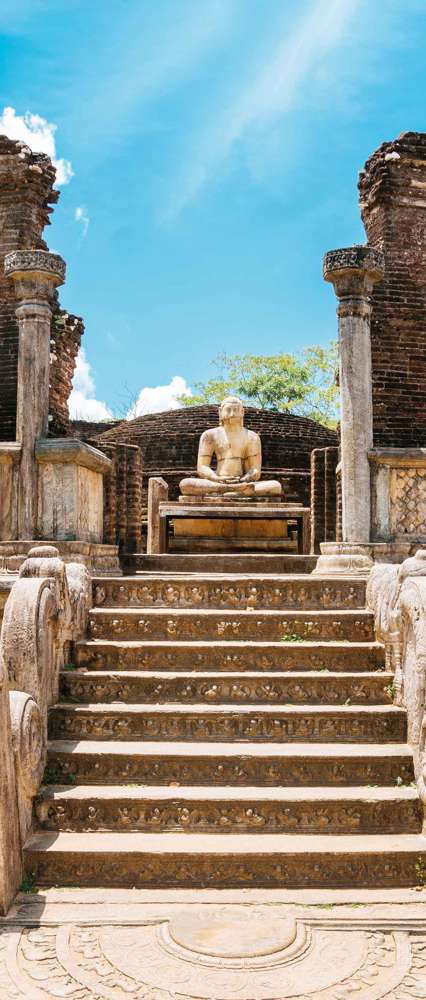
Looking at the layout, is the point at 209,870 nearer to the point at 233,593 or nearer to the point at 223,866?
the point at 223,866

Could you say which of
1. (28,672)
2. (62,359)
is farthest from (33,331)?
(62,359)

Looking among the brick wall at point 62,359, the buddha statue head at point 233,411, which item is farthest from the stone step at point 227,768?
the brick wall at point 62,359

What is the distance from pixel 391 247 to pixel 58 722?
304 inches

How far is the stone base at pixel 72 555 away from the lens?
609 centimetres

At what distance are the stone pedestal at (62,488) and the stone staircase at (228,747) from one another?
1111 mm

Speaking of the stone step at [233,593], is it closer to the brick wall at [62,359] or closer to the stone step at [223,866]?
the stone step at [223,866]

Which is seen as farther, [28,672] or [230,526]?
[230,526]

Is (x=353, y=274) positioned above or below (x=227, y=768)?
above

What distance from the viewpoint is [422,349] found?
991cm

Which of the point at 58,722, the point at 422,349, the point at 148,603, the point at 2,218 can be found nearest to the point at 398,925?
the point at 58,722

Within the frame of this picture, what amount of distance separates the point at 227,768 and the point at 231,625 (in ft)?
3.66

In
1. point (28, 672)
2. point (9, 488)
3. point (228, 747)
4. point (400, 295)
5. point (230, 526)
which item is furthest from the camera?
point (400, 295)

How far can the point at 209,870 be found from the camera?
3.49m

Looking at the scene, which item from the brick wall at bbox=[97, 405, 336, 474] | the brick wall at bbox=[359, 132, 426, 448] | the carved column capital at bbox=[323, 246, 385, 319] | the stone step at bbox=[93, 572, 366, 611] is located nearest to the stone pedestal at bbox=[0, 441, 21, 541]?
the stone step at bbox=[93, 572, 366, 611]
